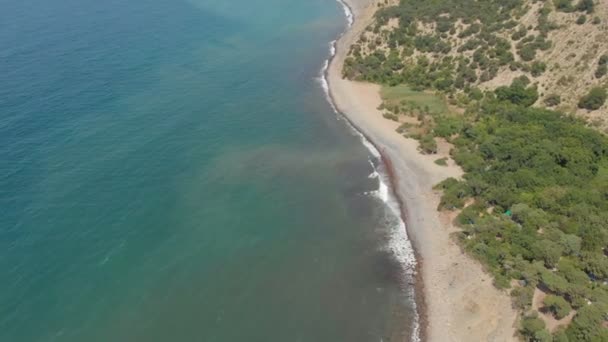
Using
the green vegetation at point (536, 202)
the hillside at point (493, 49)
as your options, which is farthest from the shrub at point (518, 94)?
the green vegetation at point (536, 202)

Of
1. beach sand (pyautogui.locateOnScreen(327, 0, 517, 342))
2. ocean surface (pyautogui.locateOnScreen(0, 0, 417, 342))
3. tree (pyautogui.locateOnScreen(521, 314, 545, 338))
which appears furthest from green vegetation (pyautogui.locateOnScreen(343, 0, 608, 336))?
ocean surface (pyautogui.locateOnScreen(0, 0, 417, 342))

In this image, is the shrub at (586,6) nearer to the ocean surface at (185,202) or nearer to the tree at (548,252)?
the ocean surface at (185,202)

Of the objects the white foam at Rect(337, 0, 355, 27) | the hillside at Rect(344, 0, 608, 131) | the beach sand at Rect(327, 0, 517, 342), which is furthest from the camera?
the white foam at Rect(337, 0, 355, 27)

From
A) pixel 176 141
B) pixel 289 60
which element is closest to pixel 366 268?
pixel 176 141

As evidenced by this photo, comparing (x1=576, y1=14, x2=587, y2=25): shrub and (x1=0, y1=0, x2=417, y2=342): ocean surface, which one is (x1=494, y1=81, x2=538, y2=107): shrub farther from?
(x1=0, y1=0, x2=417, y2=342): ocean surface

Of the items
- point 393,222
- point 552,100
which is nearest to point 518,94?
point 552,100

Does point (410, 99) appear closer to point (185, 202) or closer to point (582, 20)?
point (582, 20)
